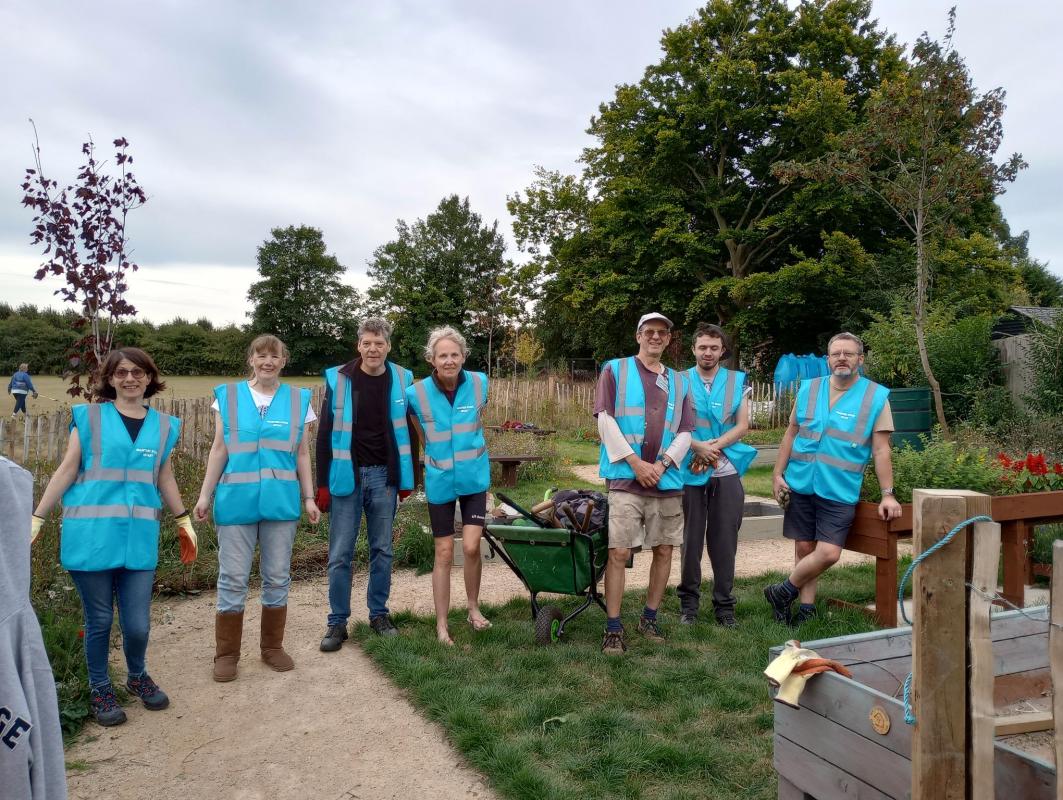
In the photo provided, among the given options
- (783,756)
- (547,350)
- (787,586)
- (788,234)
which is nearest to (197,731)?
(783,756)

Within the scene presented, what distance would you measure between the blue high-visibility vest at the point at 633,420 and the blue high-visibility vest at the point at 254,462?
6.26ft

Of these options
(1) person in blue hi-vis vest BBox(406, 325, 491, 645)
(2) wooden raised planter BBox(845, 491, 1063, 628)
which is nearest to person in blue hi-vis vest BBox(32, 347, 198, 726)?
(1) person in blue hi-vis vest BBox(406, 325, 491, 645)

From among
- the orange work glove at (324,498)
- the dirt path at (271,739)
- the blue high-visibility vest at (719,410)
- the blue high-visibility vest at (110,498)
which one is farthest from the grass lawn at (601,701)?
the blue high-visibility vest at (110,498)

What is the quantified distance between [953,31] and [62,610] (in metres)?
14.5

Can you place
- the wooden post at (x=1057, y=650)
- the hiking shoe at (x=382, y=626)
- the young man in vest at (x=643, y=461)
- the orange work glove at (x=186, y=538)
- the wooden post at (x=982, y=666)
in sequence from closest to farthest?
the wooden post at (x=1057, y=650) < the wooden post at (x=982, y=666) < the orange work glove at (x=186, y=538) < the young man in vest at (x=643, y=461) < the hiking shoe at (x=382, y=626)

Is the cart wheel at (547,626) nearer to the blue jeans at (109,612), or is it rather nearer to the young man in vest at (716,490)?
the young man in vest at (716,490)

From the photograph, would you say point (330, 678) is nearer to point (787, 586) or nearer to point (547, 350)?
point (787, 586)

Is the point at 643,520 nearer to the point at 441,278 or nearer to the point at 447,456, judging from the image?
the point at 447,456

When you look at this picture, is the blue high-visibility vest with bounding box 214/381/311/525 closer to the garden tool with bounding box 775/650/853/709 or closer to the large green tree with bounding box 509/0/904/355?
the garden tool with bounding box 775/650/853/709

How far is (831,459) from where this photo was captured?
466cm

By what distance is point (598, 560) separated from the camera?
468 cm

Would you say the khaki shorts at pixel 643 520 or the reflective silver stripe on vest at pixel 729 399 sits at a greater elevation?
the reflective silver stripe on vest at pixel 729 399

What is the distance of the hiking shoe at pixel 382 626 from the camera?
15.7ft

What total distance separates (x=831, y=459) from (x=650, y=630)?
5.26ft
